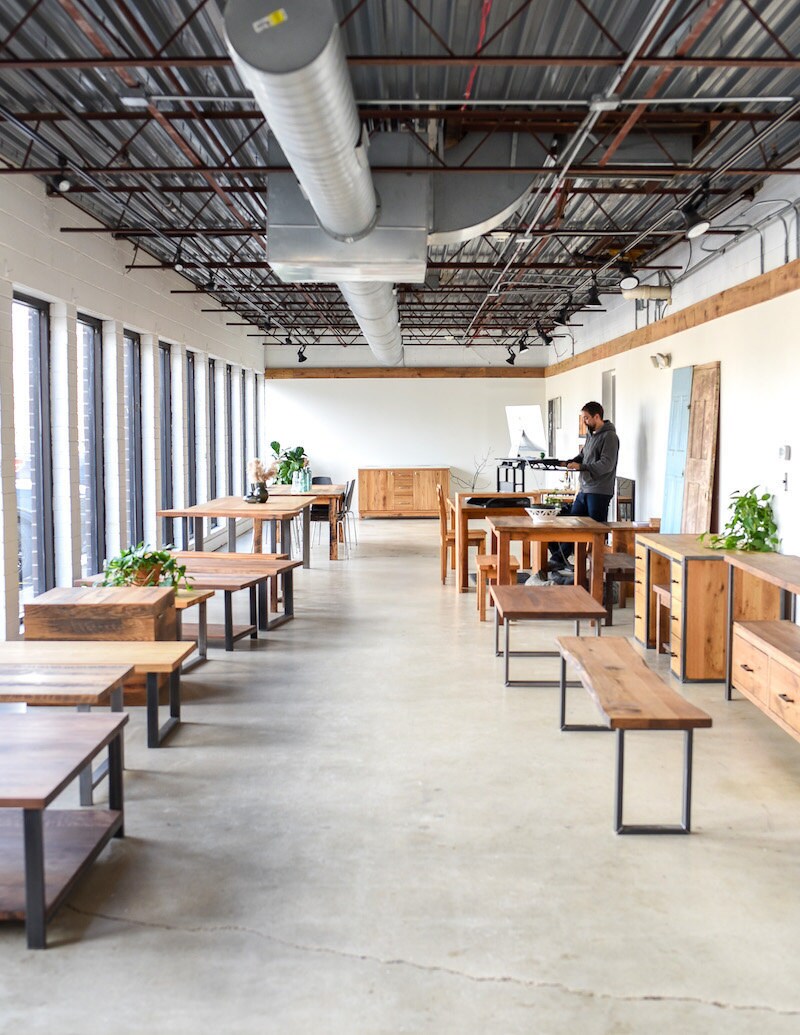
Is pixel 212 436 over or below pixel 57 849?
over

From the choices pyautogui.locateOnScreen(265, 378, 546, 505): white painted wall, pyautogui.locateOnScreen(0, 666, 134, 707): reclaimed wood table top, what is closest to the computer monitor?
pyautogui.locateOnScreen(265, 378, 546, 505): white painted wall

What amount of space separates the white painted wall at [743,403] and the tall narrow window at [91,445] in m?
5.79

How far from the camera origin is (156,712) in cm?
425

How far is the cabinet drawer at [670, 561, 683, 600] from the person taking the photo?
5.41 m

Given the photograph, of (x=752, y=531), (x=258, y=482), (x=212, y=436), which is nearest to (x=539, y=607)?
(x=752, y=531)

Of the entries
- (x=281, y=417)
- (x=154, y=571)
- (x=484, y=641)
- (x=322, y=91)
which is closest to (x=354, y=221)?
(x=322, y=91)

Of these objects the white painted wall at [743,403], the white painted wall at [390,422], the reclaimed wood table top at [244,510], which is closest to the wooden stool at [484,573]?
the reclaimed wood table top at [244,510]

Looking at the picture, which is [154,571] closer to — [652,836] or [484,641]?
[484,641]

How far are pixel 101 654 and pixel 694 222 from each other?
17.6ft

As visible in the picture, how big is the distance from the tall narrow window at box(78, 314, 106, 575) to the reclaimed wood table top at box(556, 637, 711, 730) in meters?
5.60

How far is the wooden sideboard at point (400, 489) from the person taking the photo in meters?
17.5

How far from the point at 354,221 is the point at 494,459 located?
12.8m

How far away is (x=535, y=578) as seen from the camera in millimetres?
9109

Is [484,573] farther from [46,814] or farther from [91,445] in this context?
[46,814]
